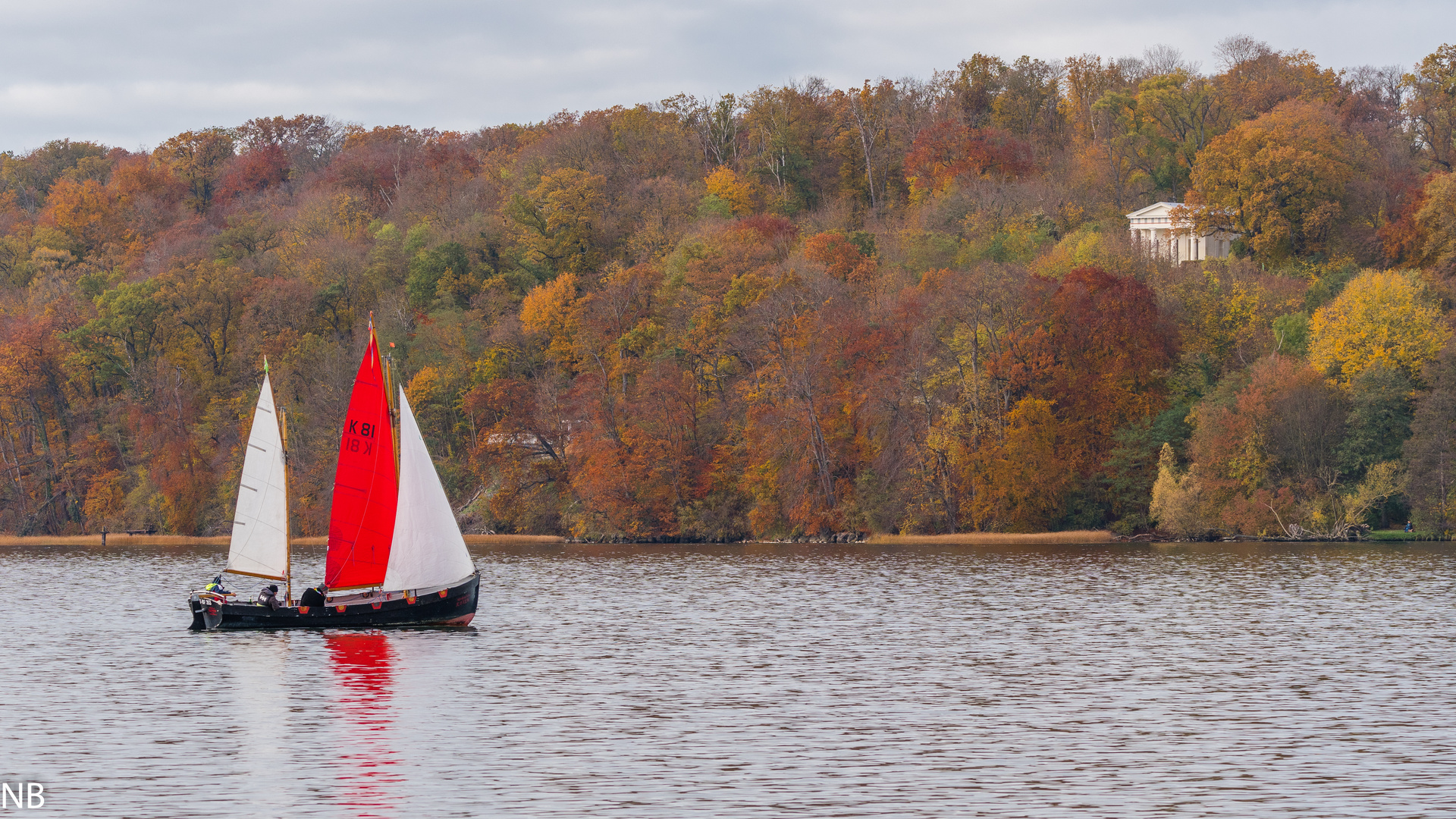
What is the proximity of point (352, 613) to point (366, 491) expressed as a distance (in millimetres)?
3951

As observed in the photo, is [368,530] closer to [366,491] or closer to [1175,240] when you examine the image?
[366,491]

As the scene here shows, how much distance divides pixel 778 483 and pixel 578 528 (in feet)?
51.7

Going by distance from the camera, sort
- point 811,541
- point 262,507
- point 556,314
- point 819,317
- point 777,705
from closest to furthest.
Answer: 1. point 777,705
2. point 262,507
3. point 811,541
4. point 819,317
5. point 556,314

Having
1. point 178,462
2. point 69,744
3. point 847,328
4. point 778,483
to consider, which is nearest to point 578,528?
point 778,483

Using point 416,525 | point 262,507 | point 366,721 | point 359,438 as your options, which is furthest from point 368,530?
point 366,721

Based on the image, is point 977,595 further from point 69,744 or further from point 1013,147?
point 1013,147

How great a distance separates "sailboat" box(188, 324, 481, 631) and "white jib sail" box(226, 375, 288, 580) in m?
0.02

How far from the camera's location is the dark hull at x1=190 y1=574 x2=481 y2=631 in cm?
4841

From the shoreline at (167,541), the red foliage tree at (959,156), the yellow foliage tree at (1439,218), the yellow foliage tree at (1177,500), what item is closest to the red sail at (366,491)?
the yellow foliage tree at (1177,500)

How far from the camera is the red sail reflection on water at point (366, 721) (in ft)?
83.8

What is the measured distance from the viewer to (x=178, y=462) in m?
125

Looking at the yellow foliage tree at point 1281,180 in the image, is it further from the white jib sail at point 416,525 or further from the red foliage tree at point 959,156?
the white jib sail at point 416,525

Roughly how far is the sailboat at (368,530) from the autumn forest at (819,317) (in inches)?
2090

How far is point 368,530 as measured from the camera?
48.2 meters
